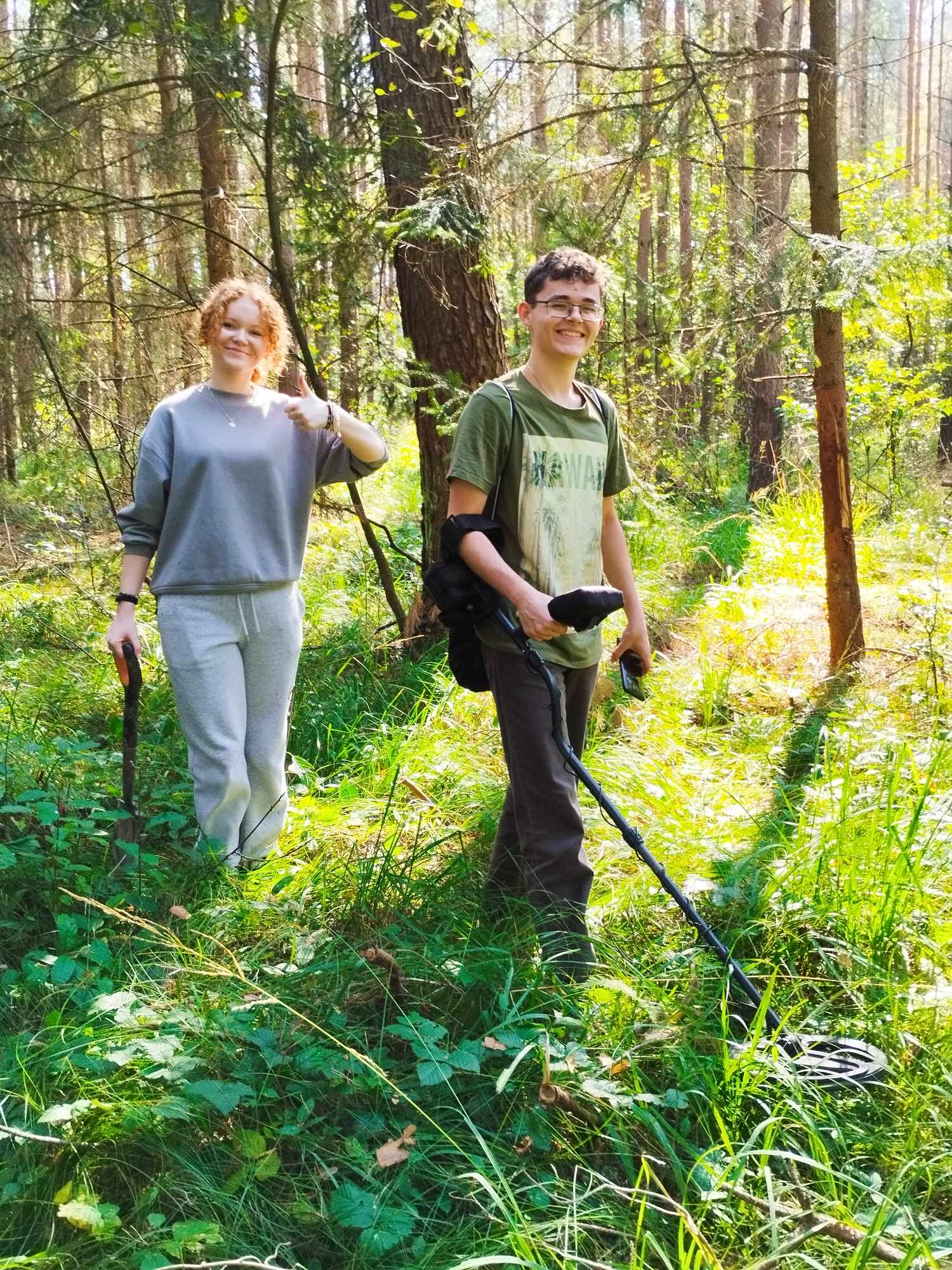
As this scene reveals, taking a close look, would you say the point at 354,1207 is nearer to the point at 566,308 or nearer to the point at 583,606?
the point at 583,606

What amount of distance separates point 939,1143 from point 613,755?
2389mm

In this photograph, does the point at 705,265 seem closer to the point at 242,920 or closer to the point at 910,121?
the point at 242,920

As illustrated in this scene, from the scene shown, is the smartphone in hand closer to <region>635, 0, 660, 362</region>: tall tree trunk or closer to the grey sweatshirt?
the grey sweatshirt

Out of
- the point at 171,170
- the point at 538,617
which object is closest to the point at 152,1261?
the point at 538,617

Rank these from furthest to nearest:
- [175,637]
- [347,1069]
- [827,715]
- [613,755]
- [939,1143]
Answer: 1. [827,715]
2. [613,755]
3. [175,637]
4. [347,1069]
5. [939,1143]

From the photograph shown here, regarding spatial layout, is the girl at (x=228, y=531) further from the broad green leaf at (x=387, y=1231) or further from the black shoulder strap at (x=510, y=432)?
the broad green leaf at (x=387, y=1231)

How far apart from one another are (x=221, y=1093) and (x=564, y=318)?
221 cm

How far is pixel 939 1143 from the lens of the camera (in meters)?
2.31

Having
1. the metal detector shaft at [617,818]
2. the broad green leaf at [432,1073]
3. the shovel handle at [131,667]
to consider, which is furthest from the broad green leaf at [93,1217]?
the shovel handle at [131,667]

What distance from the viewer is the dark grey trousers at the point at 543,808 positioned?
115 inches

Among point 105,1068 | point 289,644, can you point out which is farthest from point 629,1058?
point 289,644

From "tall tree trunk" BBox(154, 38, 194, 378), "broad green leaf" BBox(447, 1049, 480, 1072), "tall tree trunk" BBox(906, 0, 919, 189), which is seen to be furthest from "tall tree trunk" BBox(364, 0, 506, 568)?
"tall tree trunk" BBox(906, 0, 919, 189)

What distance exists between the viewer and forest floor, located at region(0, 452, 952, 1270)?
210 centimetres

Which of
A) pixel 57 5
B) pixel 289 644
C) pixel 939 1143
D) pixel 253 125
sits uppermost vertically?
pixel 57 5
